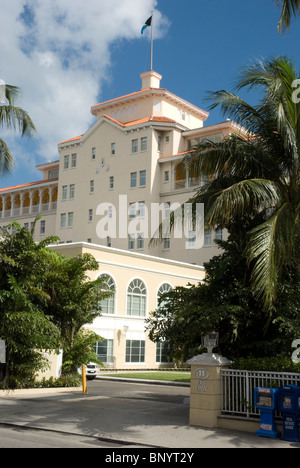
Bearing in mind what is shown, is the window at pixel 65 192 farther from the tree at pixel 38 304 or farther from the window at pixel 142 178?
the tree at pixel 38 304

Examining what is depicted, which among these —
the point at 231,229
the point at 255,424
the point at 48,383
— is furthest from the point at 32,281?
the point at 255,424

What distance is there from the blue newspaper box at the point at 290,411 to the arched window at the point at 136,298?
2745 cm

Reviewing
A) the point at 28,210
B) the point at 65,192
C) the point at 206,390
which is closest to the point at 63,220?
the point at 65,192

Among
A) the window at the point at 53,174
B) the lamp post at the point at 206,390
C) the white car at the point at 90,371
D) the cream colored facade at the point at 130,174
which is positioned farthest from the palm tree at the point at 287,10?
the window at the point at 53,174

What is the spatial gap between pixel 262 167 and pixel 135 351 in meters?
27.3

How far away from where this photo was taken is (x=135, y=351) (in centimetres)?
3862

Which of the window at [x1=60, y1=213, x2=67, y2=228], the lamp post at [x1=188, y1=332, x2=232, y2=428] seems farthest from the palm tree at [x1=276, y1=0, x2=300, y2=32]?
the window at [x1=60, y1=213, x2=67, y2=228]

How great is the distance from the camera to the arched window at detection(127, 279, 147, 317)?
3791 centimetres


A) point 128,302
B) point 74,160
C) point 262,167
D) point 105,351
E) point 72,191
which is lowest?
point 105,351

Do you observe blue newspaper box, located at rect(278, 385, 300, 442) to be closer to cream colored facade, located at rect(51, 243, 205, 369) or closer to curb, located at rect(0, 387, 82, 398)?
curb, located at rect(0, 387, 82, 398)

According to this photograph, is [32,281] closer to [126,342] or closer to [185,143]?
[126,342]

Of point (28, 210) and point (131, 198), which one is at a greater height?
point (28, 210)

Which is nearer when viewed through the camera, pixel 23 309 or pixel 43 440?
pixel 43 440

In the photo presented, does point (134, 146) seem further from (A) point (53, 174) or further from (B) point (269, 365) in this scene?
(B) point (269, 365)
